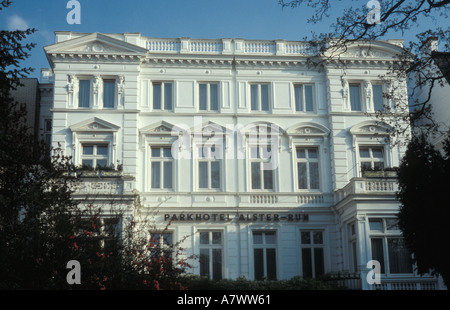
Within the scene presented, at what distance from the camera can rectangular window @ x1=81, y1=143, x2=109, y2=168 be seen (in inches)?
1059

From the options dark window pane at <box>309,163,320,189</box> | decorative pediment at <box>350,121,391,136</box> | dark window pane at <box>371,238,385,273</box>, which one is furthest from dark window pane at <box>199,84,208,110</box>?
dark window pane at <box>371,238,385,273</box>

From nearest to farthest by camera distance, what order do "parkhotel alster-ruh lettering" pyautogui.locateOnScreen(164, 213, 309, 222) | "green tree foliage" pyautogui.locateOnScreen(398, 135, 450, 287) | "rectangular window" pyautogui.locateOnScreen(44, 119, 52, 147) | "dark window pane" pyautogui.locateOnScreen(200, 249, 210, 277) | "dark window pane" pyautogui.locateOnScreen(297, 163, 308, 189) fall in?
"green tree foliage" pyautogui.locateOnScreen(398, 135, 450, 287) < "dark window pane" pyautogui.locateOnScreen(200, 249, 210, 277) < "parkhotel alster-ruh lettering" pyautogui.locateOnScreen(164, 213, 309, 222) < "dark window pane" pyautogui.locateOnScreen(297, 163, 308, 189) < "rectangular window" pyautogui.locateOnScreen(44, 119, 52, 147)

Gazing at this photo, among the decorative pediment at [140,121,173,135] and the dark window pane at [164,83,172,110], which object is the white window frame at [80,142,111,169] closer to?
the decorative pediment at [140,121,173,135]

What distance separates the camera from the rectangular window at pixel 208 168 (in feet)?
90.8

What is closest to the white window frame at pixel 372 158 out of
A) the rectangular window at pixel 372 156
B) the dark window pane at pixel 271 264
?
the rectangular window at pixel 372 156

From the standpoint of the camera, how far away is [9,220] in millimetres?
13844

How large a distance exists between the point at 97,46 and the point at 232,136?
7823mm

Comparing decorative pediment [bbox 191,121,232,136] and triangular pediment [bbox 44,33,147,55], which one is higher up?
triangular pediment [bbox 44,33,147,55]

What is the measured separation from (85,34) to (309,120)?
458 inches

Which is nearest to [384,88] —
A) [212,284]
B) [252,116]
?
[252,116]

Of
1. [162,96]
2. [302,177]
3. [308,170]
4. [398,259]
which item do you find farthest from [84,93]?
[398,259]

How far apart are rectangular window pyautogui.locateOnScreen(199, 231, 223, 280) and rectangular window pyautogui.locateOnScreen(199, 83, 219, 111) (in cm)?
616

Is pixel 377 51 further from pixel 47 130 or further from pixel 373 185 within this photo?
pixel 47 130
